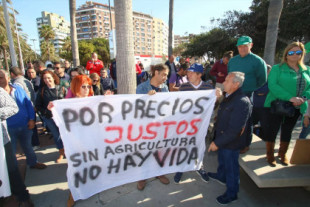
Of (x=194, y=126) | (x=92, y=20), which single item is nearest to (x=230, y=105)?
(x=194, y=126)

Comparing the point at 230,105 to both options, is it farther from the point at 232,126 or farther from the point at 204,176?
the point at 204,176

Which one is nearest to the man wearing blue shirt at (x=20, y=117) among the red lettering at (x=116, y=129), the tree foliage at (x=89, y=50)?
the red lettering at (x=116, y=129)

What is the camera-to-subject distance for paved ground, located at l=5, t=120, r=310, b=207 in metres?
2.37

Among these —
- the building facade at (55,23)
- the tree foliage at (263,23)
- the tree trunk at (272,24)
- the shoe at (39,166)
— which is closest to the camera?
the shoe at (39,166)

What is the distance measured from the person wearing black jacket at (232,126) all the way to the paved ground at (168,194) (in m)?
0.26

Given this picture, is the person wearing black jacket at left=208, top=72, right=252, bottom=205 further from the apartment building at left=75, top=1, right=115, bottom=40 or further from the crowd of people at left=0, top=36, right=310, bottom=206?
the apartment building at left=75, top=1, right=115, bottom=40

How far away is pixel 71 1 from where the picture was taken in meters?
7.23

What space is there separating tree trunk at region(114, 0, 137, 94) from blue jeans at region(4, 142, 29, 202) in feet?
5.80

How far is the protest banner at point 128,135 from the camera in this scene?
2.08 meters

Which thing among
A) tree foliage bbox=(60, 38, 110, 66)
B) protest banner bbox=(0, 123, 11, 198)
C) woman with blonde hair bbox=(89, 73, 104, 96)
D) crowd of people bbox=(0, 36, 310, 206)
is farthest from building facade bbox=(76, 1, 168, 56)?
protest banner bbox=(0, 123, 11, 198)

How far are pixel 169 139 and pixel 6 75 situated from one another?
2.50 m

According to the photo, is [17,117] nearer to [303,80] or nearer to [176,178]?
[176,178]

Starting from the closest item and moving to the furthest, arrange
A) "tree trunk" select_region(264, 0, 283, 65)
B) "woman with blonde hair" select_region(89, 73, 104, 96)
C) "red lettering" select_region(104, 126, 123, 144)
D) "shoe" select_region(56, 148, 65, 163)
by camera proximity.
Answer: "red lettering" select_region(104, 126, 123, 144) → "shoe" select_region(56, 148, 65, 163) → "woman with blonde hair" select_region(89, 73, 104, 96) → "tree trunk" select_region(264, 0, 283, 65)

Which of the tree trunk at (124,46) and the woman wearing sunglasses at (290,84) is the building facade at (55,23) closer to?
the tree trunk at (124,46)
